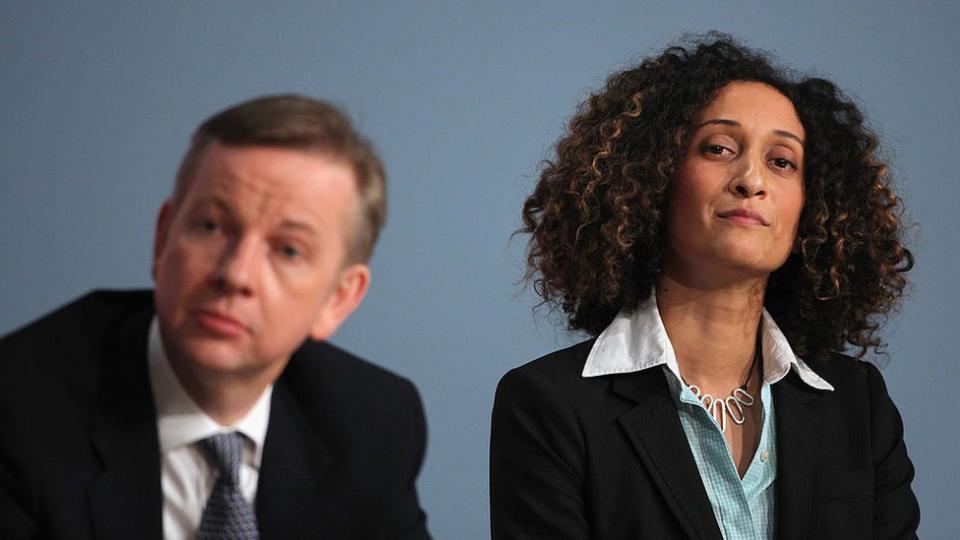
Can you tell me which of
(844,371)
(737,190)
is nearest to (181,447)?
(737,190)

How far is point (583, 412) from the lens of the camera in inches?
83.0

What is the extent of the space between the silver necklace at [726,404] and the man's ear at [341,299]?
95 centimetres

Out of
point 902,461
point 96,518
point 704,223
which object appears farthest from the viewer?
point 902,461

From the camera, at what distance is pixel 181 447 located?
52.6 inches

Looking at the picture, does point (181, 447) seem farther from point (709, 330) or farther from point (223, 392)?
point (709, 330)

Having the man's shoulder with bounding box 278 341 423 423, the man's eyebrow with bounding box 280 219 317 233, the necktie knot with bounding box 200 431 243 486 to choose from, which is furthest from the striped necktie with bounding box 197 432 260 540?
the man's eyebrow with bounding box 280 219 317 233

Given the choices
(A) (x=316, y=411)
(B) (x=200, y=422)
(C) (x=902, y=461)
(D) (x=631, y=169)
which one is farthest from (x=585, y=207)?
(B) (x=200, y=422)

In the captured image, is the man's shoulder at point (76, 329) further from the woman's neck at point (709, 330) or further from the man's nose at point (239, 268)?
the woman's neck at point (709, 330)

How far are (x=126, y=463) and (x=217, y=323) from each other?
0.19m

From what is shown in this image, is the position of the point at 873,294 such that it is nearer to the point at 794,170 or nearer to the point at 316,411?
the point at 794,170

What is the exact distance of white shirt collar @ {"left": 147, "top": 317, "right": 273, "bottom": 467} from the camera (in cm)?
133

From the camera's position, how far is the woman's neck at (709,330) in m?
2.22

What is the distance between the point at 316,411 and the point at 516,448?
2.42 feet

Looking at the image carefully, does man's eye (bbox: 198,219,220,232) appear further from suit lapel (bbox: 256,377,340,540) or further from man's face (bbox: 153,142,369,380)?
suit lapel (bbox: 256,377,340,540)
